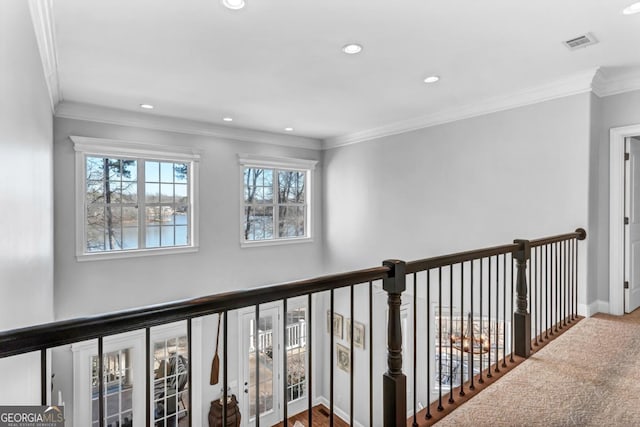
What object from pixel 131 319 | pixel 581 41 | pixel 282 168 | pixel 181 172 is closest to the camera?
pixel 131 319

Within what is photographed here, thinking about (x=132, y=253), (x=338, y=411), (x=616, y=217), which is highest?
(x=616, y=217)

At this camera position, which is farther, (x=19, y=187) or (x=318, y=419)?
(x=318, y=419)

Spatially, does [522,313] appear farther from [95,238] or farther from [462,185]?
[95,238]

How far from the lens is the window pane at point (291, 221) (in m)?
6.73

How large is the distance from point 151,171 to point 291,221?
8.76ft

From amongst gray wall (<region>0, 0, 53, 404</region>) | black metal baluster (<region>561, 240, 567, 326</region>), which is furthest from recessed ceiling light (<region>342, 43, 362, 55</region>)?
black metal baluster (<region>561, 240, 567, 326</region>)

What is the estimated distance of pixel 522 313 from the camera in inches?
109

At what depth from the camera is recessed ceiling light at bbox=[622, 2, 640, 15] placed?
2.47 m

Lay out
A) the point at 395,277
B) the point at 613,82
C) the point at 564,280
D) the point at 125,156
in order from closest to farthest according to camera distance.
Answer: the point at 395,277
the point at 564,280
the point at 613,82
the point at 125,156

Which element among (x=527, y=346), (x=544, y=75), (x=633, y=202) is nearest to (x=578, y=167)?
(x=633, y=202)

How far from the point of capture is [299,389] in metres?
7.00

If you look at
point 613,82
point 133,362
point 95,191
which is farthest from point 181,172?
point 613,82

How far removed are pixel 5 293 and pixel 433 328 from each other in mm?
5301

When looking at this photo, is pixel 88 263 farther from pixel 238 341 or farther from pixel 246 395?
pixel 246 395
